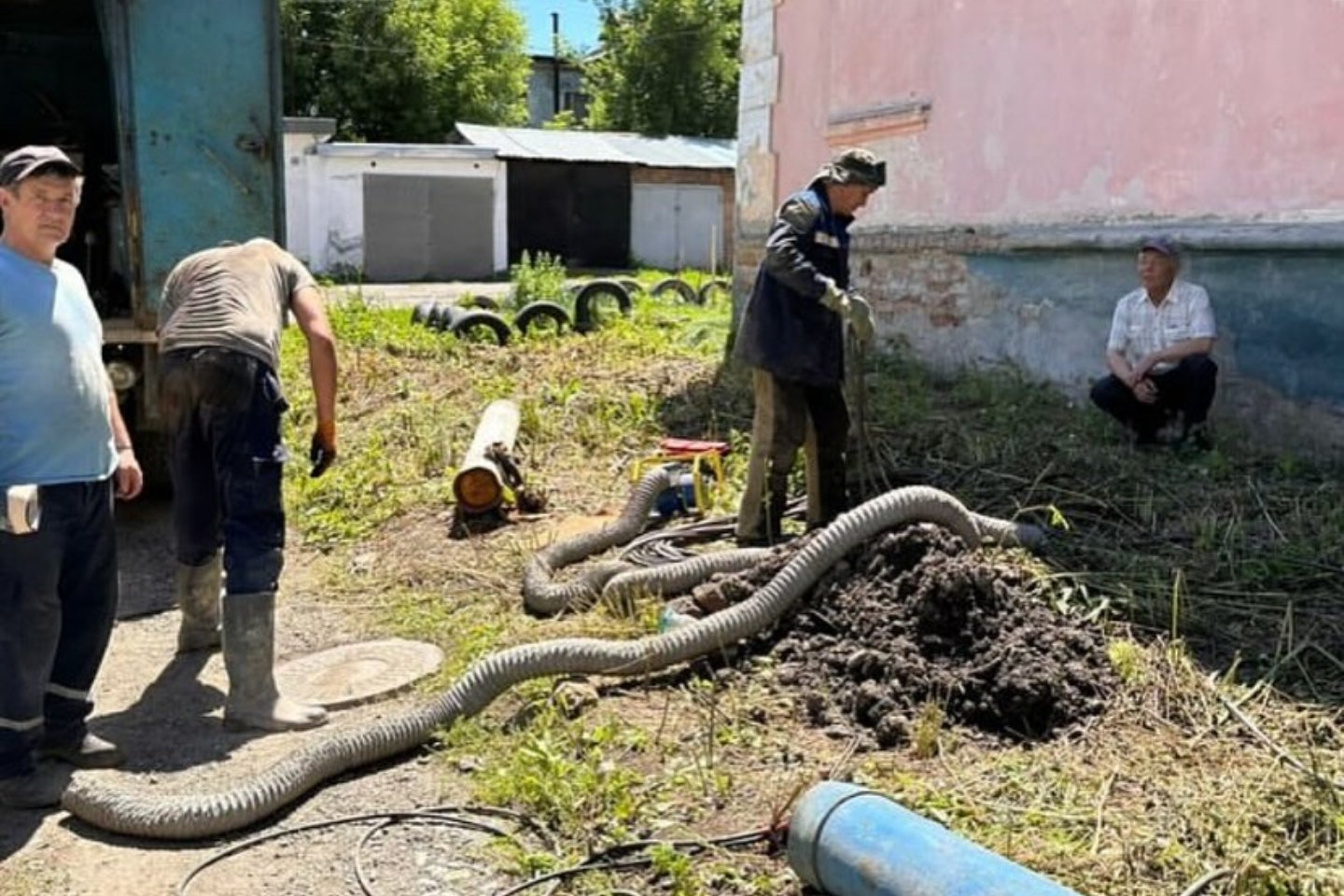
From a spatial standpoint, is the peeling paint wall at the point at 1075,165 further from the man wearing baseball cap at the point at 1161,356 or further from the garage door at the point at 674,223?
Answer: the garage door at the point at 674,223

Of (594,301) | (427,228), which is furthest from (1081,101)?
(427,228)

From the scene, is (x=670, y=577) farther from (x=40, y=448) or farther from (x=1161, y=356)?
(x=1161, y=356)

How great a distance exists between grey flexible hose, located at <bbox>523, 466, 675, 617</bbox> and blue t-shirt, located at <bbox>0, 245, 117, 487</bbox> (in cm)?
187

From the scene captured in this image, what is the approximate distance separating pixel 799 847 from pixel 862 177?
344 centimetres

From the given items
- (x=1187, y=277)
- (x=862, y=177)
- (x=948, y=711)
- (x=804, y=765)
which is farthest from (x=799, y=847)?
(x=1187, y=277)

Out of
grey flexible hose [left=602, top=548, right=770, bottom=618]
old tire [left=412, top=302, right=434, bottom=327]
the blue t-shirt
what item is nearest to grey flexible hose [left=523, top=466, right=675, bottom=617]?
grey flexible hose [left=602, top=548, right=770, bottom=618]

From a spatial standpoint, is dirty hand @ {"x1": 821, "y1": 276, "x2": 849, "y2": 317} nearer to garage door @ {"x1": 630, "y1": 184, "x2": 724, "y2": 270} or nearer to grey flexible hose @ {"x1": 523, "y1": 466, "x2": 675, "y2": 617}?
grey flexible hose @ {"x1": 523, "y1": 466, "x2": 675, "y2": 617}

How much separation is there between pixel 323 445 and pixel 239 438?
31cm

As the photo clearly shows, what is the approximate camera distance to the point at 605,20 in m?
35.4

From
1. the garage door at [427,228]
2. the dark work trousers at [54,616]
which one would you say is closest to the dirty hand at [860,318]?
the dark work trousers at [54,616]

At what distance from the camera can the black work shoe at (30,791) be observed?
3.61m

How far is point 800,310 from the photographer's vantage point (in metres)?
5.70

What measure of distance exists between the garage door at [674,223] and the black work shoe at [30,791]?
2780 cm

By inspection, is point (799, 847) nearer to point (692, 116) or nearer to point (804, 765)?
point (804, 765)
